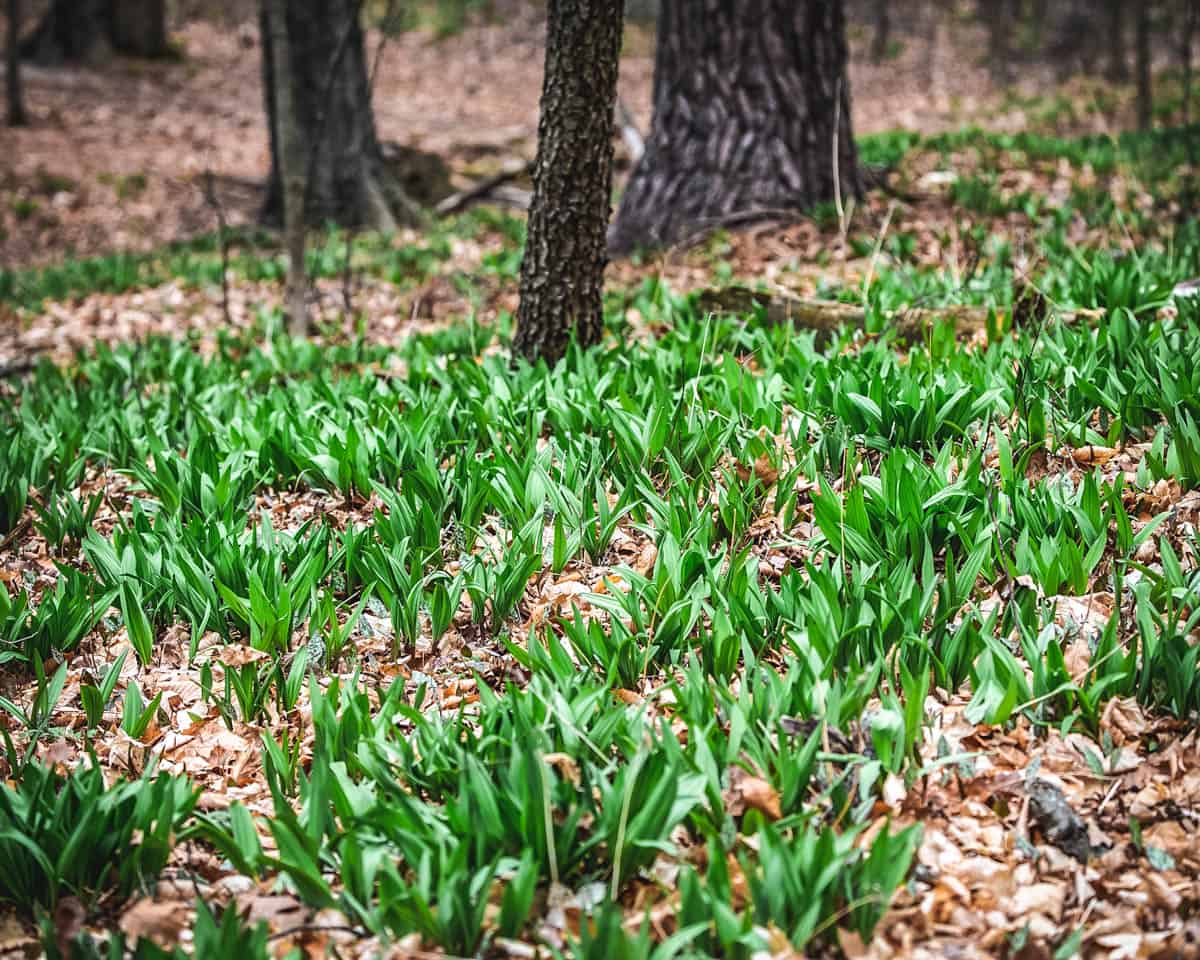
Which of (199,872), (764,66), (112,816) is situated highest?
(764,66)

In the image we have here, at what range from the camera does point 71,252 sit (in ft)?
34.7

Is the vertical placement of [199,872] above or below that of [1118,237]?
below

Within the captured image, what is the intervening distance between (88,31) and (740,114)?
17.3m

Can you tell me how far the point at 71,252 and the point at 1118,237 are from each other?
A: 9.95m

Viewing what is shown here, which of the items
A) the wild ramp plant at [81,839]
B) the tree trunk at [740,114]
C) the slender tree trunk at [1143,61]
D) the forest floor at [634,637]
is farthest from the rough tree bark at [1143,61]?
the wild ramp plant at [81,839]

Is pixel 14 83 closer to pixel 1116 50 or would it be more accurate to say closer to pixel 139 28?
pixel 139 28

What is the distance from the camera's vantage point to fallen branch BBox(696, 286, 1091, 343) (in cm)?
447

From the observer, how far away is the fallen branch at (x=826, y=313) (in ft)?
14.7

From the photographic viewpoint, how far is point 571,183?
13.5ft

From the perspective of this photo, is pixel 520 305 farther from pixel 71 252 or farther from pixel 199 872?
pixel 71 252

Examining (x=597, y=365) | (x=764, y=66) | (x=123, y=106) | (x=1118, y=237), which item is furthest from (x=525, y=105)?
(x=597, y=365)

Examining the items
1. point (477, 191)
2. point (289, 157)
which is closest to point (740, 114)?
point (289, 157)

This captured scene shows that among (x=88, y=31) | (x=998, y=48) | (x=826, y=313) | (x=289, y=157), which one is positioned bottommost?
(x=826, y=313)

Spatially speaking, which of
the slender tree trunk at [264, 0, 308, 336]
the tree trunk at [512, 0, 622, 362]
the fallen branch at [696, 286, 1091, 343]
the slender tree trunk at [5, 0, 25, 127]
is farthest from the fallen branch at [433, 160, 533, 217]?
the slender tree trunk at [5, 0, 25, 127]
